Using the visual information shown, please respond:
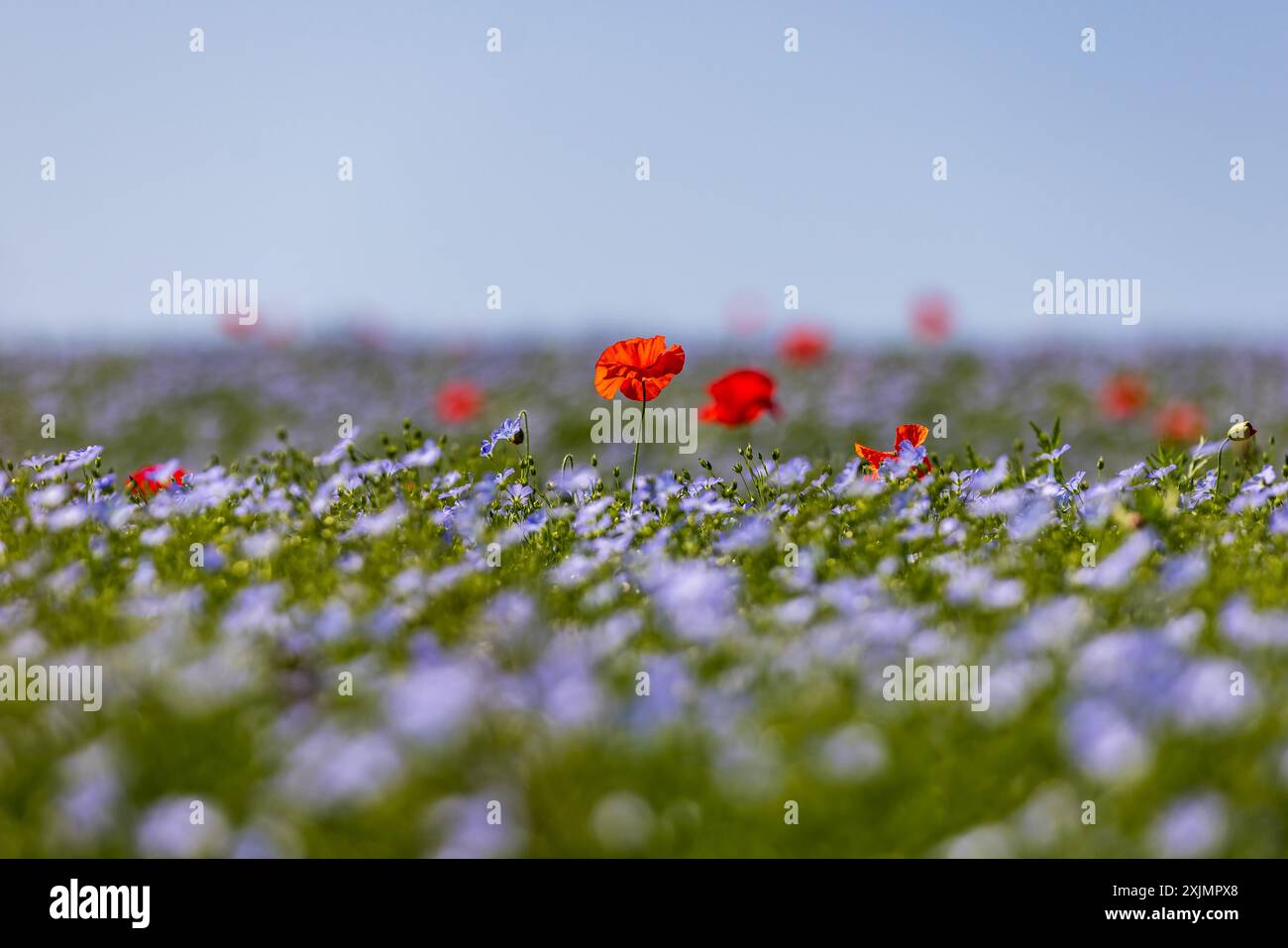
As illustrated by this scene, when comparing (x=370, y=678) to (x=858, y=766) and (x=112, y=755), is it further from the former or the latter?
(x=858, y=766)

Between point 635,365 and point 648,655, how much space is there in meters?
1.82

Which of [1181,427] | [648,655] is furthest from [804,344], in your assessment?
[648,655]

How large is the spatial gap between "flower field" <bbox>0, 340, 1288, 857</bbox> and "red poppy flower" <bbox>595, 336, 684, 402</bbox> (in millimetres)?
15

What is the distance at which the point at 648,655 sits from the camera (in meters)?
3.14

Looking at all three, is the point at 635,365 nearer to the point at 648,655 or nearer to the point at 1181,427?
the point at 648,655

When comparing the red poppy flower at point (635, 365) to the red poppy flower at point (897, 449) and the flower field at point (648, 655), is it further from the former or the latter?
the red poppy flower at point (897, 449)

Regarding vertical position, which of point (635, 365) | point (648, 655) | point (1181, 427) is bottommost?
point (648, 655)

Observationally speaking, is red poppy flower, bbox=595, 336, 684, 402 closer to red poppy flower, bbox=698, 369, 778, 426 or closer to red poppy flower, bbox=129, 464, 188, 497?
red poppy flower, bbox=698, 369, 778, 426

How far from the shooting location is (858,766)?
7.97 ft

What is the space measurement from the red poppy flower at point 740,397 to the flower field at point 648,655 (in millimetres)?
15

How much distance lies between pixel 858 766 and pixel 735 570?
1.45 metres
